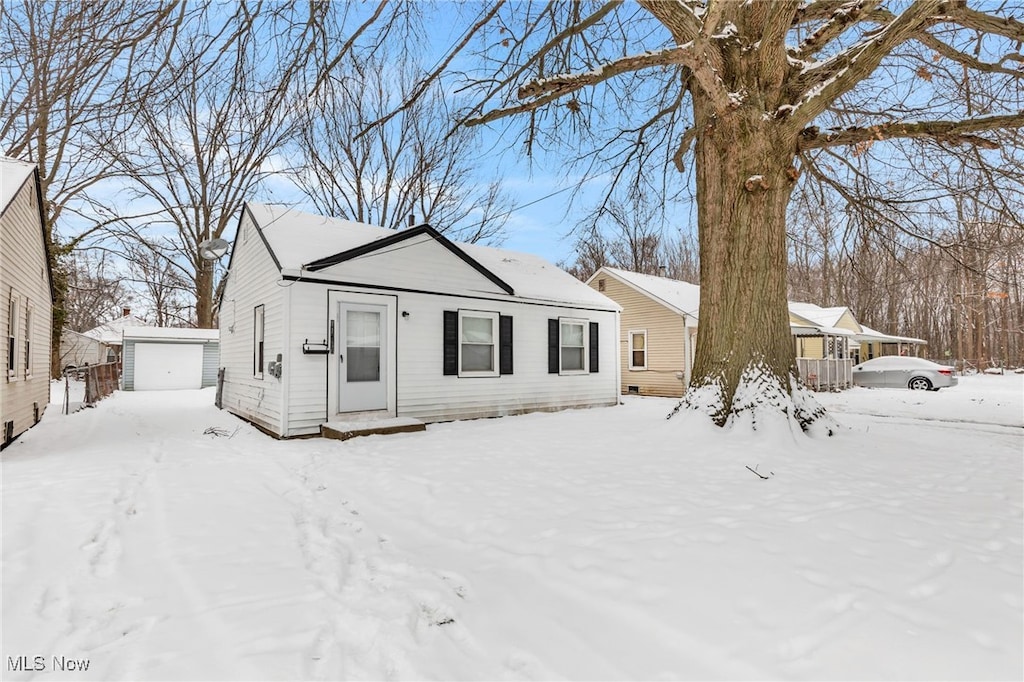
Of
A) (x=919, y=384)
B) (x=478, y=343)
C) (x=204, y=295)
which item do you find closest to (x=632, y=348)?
(x=478, y=343)

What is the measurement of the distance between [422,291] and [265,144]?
550 cm

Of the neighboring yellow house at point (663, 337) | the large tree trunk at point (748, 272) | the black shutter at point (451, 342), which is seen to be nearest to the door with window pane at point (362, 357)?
the black shutter at point (451, 342)

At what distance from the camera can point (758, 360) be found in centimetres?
629

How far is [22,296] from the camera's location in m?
7.42

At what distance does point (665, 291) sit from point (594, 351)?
21.6 feet

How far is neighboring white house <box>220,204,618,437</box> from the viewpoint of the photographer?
25.0 ft

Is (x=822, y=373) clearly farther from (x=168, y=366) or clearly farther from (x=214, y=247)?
(x=168, y=366)

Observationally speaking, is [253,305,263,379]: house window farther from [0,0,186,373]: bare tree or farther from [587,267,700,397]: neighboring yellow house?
[587,267,700,397]: neighboring yellow house

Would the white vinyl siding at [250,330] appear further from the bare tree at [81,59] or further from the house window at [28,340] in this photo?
the bare tree at [81,59]

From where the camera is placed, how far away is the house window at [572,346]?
37.8 feet

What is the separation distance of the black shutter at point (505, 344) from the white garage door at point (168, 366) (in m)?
15.6

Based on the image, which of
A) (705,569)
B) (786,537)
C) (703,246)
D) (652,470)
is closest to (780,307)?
(703,246)

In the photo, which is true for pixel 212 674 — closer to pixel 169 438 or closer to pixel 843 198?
pixel 169 438

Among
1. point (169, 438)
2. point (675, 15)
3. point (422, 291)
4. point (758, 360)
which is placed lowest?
point (169, 438)
